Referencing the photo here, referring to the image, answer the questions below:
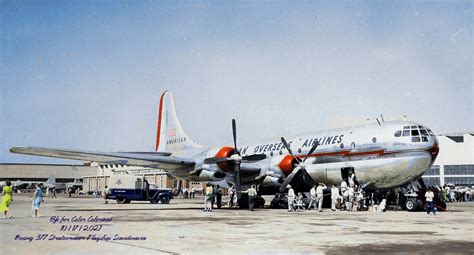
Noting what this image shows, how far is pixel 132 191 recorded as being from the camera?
36781 mm

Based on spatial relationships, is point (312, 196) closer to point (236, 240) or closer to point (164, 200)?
point (164, 200)

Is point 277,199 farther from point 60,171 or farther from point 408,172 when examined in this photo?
point 60,171

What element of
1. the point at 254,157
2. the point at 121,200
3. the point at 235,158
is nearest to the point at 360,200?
the point at 254,157

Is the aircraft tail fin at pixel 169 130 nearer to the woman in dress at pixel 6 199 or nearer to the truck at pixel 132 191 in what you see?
the truck at pixel 132 191

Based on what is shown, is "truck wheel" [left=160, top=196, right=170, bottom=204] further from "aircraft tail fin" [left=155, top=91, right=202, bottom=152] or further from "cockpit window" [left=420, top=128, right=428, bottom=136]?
"cockpit window" [left=420, top=128, right=428, bottom=136]

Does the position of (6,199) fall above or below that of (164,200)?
above

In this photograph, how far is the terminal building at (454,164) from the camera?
70.6 metres

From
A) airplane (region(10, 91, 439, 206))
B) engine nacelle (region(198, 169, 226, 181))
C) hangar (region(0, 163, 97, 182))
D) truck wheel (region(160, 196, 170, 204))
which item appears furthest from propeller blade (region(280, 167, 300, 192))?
hangar (region(0, 163, 97, 182))

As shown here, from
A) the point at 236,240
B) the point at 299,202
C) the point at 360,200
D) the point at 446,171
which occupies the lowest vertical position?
the point at 236,240

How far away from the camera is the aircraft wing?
22.0 m

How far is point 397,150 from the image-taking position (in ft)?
77.0

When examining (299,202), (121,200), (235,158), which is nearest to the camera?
(299,202)

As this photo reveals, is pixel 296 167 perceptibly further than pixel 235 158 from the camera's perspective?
Yes

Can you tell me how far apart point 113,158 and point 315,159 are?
35.5 ft
